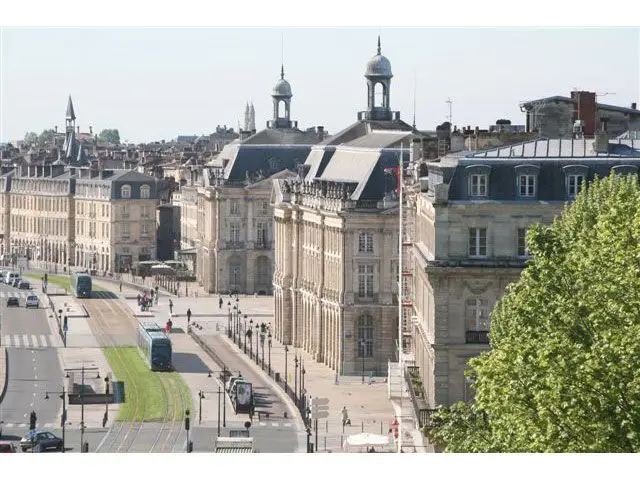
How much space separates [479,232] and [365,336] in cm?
3967

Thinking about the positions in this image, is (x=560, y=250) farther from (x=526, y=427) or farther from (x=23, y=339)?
(x=23, y=339)

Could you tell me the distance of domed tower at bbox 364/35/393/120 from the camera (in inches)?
7387

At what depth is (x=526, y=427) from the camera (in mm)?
72812

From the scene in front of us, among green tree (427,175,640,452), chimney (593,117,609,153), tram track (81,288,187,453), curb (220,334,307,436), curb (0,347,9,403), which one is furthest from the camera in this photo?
curb (0,347,9,403)

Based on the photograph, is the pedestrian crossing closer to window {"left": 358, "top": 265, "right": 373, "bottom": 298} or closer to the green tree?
window {"left": 358, "top": 265, "right": 373, "bottom": 298}

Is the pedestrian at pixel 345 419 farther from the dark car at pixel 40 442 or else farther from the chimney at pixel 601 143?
the chimney at pixel 601 143

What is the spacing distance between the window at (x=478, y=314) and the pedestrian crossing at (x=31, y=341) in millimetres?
62580

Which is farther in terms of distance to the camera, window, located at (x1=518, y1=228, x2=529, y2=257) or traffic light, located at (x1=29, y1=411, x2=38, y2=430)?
traffic light, located at (x1=29, y1=411, x2=38, y2=430)

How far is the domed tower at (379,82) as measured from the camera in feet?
616

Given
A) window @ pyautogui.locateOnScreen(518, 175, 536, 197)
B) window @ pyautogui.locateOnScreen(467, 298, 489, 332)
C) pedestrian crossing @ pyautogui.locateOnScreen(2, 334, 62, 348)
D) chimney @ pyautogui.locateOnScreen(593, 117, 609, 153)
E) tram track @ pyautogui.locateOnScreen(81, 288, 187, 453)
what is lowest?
tram track @ pyautogui.locateOnScreen(81, 288, 187, 453)

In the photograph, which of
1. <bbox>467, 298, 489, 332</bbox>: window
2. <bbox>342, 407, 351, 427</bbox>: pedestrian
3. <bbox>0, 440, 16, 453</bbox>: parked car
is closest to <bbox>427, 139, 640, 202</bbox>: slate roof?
<bbox>467, 298, 489, 332</bbox>: window

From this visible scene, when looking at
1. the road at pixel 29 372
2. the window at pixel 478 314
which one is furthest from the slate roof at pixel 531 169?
the road at pixel 29 372

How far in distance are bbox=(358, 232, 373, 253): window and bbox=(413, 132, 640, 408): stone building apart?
3806 cm

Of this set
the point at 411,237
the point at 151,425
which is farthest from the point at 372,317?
the point at 151,425
